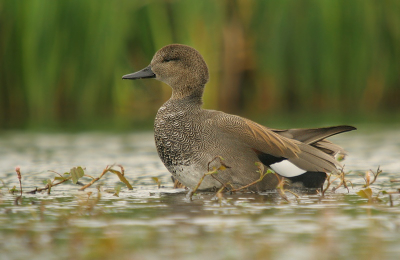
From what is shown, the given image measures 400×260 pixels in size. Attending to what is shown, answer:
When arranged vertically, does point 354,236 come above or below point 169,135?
below

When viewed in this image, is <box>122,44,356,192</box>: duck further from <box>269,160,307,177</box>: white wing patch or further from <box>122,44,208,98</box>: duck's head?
<box>122,44,208,98</box>: duck's head

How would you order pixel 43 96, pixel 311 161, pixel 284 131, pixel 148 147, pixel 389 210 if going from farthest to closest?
pixel 43 96 → pixel 148 147 → pixel 284 131 → pixel 311 161 → pixel 389 210

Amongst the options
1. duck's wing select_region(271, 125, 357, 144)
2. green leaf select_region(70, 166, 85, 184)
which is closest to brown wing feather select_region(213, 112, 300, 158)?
duck's wing select_region(271, 125, 357, 144)

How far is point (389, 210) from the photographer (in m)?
4.00

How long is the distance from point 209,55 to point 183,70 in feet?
17.4

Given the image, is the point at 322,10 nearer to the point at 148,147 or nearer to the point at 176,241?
the point at 148,147

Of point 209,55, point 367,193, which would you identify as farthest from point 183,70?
point 209,55

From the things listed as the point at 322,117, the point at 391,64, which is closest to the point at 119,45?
the point at 322,117

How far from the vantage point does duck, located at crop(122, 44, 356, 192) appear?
488 centimetres

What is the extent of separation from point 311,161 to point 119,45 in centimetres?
596

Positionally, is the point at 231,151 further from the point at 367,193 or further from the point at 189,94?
the point at 367,193

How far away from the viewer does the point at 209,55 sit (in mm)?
10781

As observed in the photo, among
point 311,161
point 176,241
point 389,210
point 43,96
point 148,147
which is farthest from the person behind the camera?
point 43,96

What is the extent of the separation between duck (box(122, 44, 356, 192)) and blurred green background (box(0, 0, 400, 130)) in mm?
4665
